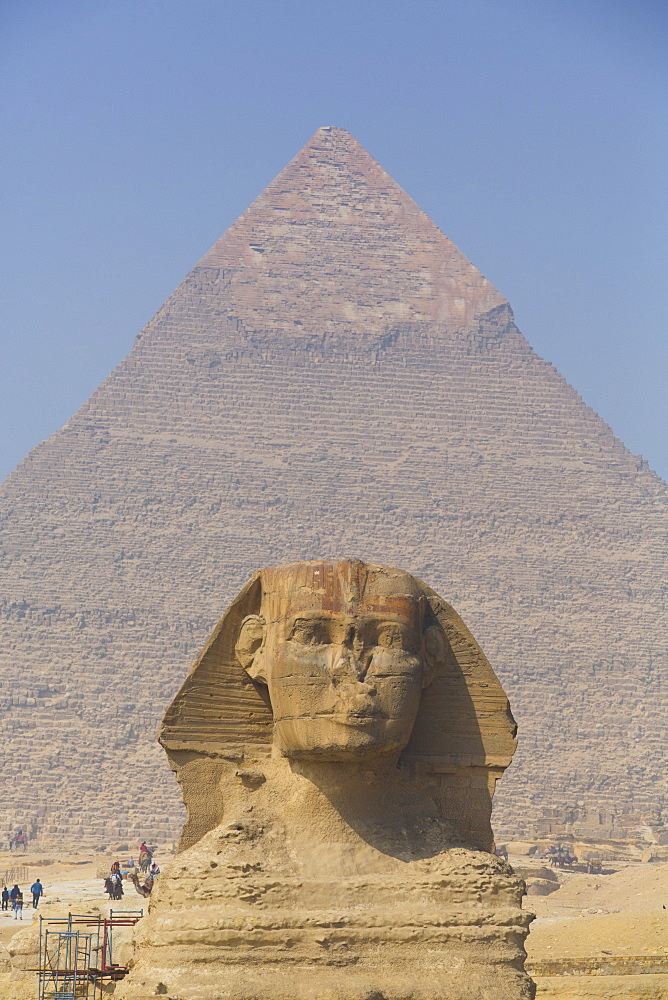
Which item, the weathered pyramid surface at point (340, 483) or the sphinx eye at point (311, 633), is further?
the weathered pyramid surface at point (340, 483)

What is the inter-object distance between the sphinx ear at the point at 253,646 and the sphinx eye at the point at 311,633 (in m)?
0.18

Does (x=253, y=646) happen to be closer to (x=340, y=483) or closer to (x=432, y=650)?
(x=432, y=650)

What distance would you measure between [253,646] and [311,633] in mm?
264

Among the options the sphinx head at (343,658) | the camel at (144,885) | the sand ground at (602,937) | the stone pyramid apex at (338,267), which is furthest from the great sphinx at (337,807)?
the stone pyramid apex at (338,267)

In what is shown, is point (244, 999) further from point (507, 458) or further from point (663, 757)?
point (507, 458)

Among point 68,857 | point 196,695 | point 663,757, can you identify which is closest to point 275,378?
point 663,757

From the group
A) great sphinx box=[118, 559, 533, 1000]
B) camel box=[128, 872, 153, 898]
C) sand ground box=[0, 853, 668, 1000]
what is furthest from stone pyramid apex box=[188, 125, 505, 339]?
great sphinx box=[118, 559, 533, 1000]

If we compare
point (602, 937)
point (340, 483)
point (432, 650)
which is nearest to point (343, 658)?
point (432, 650)

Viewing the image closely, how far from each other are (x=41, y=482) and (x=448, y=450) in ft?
91.2

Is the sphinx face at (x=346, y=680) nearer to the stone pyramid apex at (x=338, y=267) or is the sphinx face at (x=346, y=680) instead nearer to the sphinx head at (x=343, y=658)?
the sphinx head at (x=343, y=658)

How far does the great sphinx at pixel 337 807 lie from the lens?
508cm

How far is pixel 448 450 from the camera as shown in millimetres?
157375

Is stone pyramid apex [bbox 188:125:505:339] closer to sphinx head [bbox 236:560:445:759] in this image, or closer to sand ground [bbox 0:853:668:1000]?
sand ground [bbox 0:853:668:1000]

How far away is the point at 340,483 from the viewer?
518 feet
